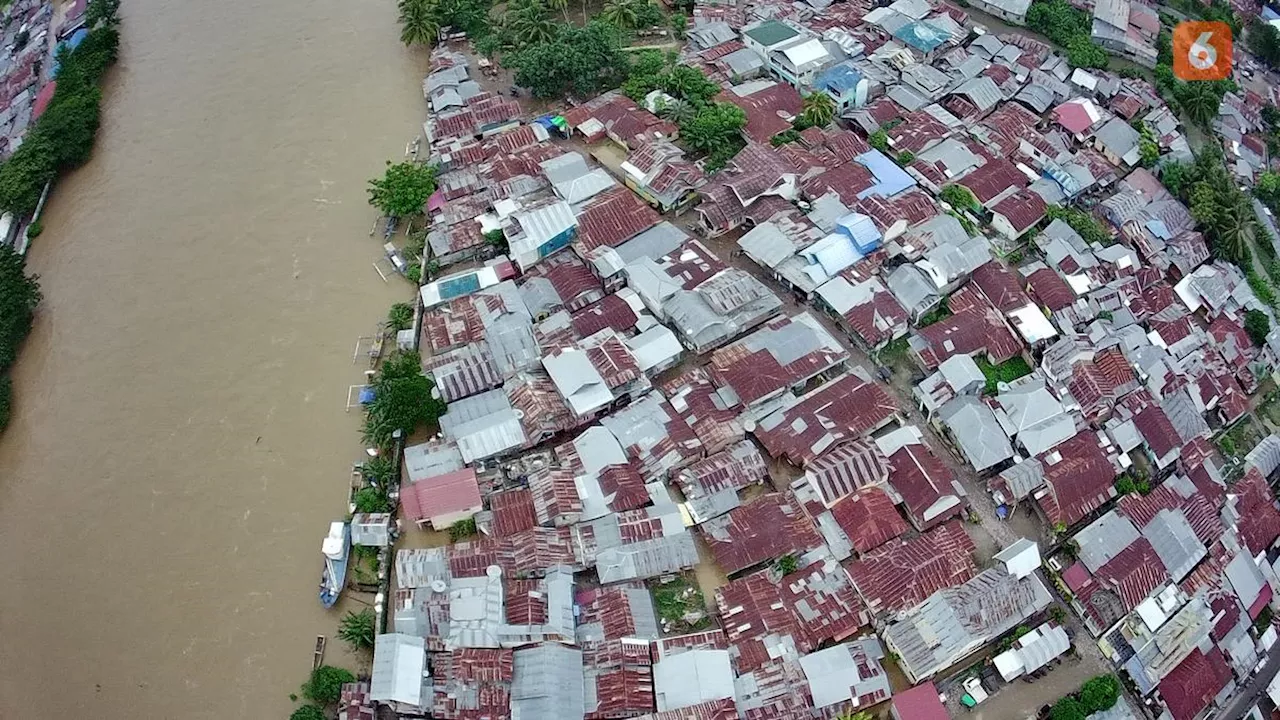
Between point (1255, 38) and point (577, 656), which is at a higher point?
point (1255, 38)

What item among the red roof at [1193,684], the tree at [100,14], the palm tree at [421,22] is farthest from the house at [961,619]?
the tree at [100,14]

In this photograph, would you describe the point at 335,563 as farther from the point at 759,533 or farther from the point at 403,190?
the point at 403,190

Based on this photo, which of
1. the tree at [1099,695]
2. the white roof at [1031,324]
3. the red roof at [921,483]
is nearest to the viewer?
the tree at [1099,695]

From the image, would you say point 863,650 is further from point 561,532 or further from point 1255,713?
point 1255,713

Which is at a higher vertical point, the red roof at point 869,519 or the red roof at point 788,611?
the red roof at point 869,519

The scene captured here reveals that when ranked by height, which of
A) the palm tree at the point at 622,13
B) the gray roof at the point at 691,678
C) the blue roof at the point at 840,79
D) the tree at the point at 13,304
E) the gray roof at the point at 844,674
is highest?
the palm tree at the point at 622,13

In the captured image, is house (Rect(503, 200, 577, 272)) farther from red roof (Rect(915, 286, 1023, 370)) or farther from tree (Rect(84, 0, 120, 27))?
tree (Rect(84, 0, 120, 27))

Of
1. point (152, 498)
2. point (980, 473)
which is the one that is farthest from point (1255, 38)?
point (152, 498)

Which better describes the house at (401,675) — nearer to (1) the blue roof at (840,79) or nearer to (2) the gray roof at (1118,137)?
(1) the blue roof at (840,79)
